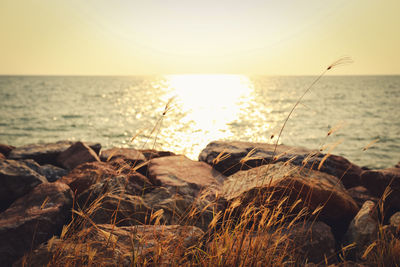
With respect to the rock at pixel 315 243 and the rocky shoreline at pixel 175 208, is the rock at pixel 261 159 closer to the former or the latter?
the rocky shoreline at pixel 175 208

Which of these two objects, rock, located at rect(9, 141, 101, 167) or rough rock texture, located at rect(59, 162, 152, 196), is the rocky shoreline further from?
rock, located at rect(9, 141, 101, 167)

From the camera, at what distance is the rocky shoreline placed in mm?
1893

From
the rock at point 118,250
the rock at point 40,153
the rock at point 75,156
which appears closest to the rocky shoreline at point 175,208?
the rock at point 118,250

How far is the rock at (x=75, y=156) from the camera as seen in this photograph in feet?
15.3

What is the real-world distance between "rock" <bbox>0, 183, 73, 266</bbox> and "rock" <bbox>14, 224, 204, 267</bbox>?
0.28m

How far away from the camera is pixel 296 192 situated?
2.67m

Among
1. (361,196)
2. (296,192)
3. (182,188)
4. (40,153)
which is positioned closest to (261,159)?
(296,192)

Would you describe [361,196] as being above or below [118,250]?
below

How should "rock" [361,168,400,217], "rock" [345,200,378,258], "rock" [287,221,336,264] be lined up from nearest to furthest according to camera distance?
1. "rock" [287,221,336,264]
2. "rock" [345,200,378,258]
3. "rock" [361,168,400,217]

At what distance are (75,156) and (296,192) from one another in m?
3.74

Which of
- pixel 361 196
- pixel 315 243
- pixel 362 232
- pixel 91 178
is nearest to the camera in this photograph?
pixel 315 243

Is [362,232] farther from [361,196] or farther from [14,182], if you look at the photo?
[14,182]

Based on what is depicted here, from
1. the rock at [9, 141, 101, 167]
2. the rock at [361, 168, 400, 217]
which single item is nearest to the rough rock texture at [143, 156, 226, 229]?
the rock at [361, 168, 400, 217]

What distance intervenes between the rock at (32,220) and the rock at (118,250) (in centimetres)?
28
